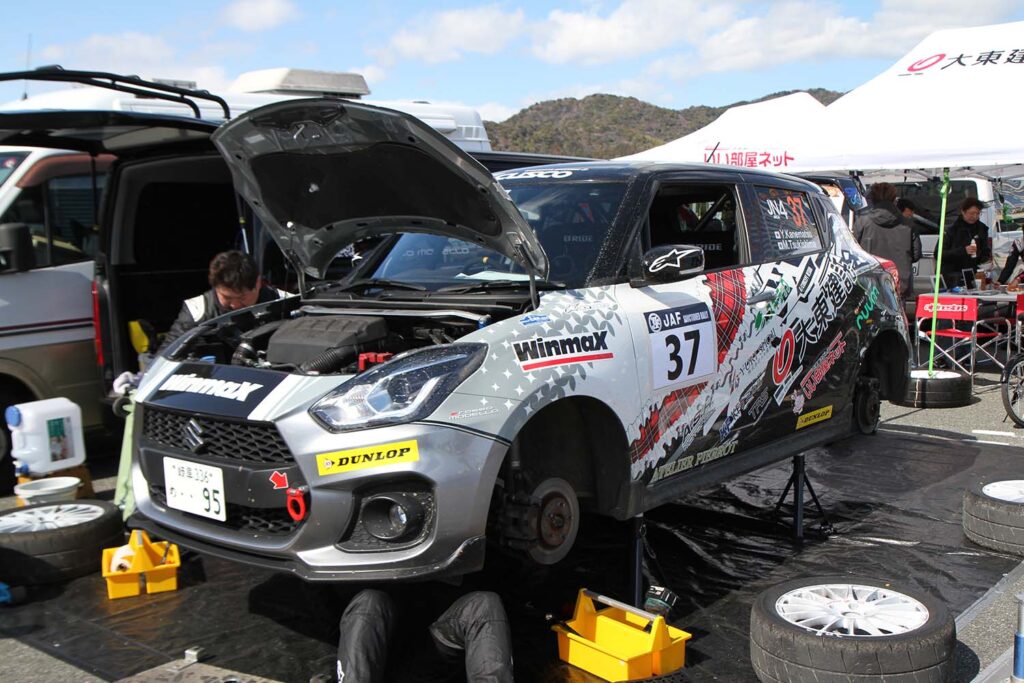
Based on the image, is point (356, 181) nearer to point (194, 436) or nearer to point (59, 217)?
point (194, 436)

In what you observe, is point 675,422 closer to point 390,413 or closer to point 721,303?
point 721,303

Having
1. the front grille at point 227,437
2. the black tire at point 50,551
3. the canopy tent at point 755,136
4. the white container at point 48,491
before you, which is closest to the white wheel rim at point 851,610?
the front grille at point 227,437

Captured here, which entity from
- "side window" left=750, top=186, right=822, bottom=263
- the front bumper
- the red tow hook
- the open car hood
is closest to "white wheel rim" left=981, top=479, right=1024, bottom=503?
"side window" left=750, top=186, right=822, bottom=263

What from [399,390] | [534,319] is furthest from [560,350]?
[399,390]

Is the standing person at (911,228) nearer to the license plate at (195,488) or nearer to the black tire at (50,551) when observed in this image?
the black tire at (50,551)

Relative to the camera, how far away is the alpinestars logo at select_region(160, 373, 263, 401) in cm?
361

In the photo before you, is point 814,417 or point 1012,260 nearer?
point 814,417

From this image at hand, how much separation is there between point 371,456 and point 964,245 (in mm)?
10498

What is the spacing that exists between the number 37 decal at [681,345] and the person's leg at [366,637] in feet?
4.84

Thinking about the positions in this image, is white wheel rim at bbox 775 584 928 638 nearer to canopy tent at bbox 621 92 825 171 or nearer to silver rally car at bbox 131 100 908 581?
silver rally car at bbox 131 100 908 581

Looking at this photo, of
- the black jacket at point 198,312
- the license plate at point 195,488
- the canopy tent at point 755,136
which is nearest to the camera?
the license plate at point 195,488

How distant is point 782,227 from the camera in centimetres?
535

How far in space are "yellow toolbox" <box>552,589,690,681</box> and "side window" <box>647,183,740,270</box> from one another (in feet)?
6.13

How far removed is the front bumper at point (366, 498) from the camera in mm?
3264
